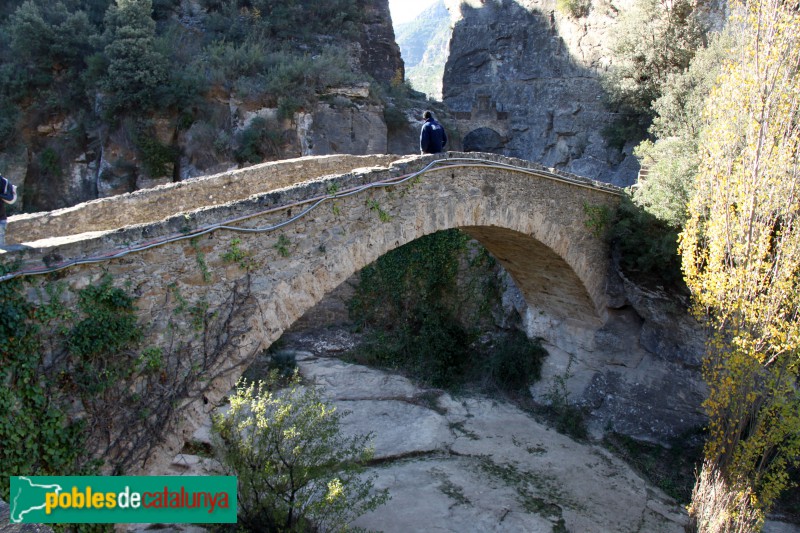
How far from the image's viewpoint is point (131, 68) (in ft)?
50.6

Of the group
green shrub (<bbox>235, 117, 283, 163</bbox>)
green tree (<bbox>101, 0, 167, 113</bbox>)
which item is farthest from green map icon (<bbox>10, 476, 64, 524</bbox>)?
green tree (<bbox>101, 0, 167, 113</bbox>)

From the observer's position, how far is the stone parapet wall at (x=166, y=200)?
624 centimetres

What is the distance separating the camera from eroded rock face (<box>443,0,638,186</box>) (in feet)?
70.4

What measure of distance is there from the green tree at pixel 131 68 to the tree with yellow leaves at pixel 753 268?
13966mm

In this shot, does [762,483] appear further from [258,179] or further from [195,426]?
[258,179]

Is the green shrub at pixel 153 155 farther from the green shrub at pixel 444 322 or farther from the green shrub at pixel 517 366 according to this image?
the green shrub at pixel 517 366

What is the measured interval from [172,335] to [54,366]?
98 centimetres

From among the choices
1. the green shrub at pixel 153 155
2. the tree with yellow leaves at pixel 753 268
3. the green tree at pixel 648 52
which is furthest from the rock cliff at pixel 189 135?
the tree with yellow leaves at pixel 753 268

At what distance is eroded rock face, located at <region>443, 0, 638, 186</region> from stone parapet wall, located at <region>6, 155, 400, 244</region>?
1297 cm

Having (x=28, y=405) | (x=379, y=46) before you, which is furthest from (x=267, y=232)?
(x=379, y=46)

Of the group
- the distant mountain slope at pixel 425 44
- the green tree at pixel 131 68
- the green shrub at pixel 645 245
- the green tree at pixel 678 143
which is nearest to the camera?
the green tree at pixel 678 143

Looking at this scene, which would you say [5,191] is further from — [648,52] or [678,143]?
[648,52]

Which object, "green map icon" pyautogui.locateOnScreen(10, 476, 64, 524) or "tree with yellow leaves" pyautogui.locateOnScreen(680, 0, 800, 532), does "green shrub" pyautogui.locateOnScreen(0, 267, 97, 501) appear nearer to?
"green map icon" pyautogui.locateOnScreen(10, 476, 64, 524)

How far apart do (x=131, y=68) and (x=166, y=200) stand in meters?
10.4
